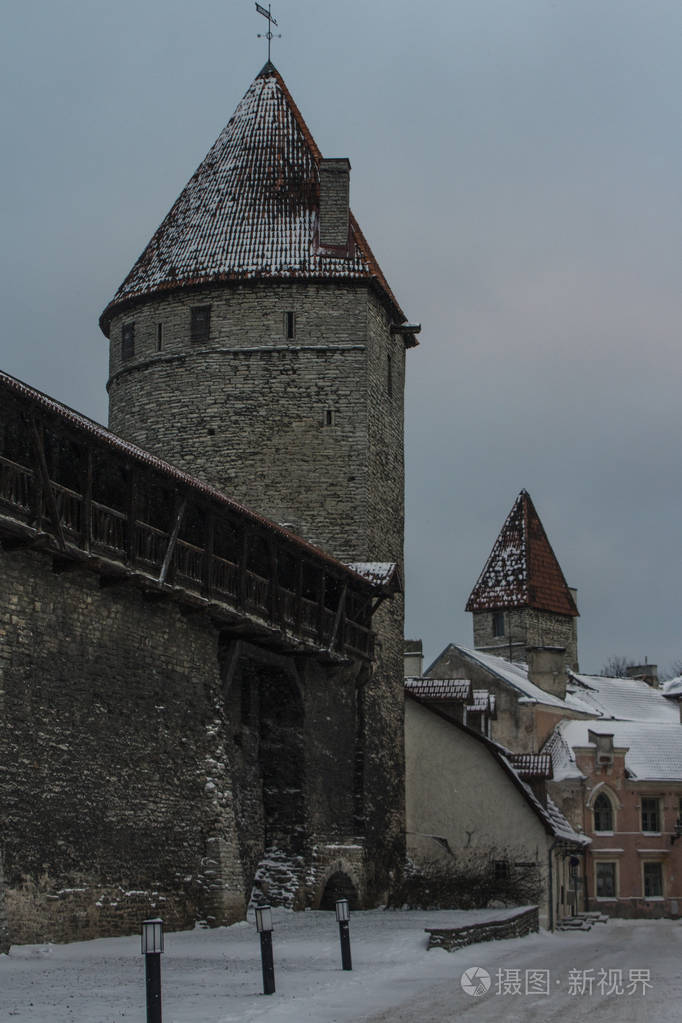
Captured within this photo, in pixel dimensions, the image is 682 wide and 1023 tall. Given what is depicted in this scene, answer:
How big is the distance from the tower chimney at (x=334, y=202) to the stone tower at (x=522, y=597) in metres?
32.2

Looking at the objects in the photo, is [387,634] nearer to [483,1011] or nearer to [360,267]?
[360,267]

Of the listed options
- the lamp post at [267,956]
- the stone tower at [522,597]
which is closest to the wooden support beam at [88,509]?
the lamp post at [267,956]

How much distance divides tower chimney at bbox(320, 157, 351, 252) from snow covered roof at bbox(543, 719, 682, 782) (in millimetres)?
19883

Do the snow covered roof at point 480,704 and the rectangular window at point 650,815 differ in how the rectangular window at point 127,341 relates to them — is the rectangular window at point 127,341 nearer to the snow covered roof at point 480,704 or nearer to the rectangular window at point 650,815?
the snow covered roof at point 480,704

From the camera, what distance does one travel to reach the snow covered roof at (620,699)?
5637cm

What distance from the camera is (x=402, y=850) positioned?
33781 millimetres

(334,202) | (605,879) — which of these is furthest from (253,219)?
(605,879)

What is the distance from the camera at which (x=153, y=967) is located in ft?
34.6

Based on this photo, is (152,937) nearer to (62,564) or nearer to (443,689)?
(62,564)

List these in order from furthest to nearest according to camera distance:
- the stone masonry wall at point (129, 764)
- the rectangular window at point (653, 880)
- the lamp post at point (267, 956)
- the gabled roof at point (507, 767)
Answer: the rectangular window at point (653, 880) → the gabled roof at point (507, 767) → the stone masonry wall at point (129, 764) → the lamp post at point (267, 956)

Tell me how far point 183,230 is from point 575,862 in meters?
20.0

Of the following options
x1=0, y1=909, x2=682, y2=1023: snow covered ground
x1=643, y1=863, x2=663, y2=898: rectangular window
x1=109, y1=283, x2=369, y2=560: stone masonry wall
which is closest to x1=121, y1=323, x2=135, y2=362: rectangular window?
x1=109, y1=283, x2=369, y2=560: stone masonry wall

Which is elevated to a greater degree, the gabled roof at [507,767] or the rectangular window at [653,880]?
the gabled roof at [507,767]

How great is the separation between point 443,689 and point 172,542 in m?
18.6
